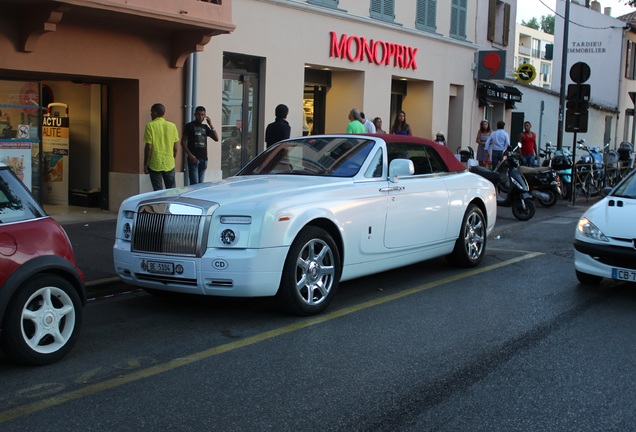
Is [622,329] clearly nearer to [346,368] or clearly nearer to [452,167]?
[346,368]

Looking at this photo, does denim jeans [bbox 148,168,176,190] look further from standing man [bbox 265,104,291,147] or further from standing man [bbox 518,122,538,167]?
standing man [bbox 518,122,538,167]

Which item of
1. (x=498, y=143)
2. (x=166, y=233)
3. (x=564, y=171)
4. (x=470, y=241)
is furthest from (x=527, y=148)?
(x=166, y=233)

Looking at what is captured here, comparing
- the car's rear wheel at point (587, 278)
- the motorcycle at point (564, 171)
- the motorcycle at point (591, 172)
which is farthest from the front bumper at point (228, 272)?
the motorcycle at point (591, 172)

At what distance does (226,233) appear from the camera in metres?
6.46

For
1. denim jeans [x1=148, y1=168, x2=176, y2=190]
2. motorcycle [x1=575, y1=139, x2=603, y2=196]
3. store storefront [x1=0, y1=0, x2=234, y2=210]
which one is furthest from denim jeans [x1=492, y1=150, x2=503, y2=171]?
denim jeans [x1=148, y1=168, x2=176, y2=190]

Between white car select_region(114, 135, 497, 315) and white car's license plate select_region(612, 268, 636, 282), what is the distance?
1.96m

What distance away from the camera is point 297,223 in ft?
21.9

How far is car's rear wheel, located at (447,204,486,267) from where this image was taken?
934 centimetres

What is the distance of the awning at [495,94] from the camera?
25.1 meters

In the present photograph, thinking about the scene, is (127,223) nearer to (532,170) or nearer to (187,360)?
(187,360)

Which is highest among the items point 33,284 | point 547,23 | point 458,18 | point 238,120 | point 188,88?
point 547,23

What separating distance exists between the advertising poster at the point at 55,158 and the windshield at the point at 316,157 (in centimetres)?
706

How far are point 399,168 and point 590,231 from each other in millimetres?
2099

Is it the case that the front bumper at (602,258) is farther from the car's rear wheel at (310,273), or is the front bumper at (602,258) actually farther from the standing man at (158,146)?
the standing man at (158,146)
